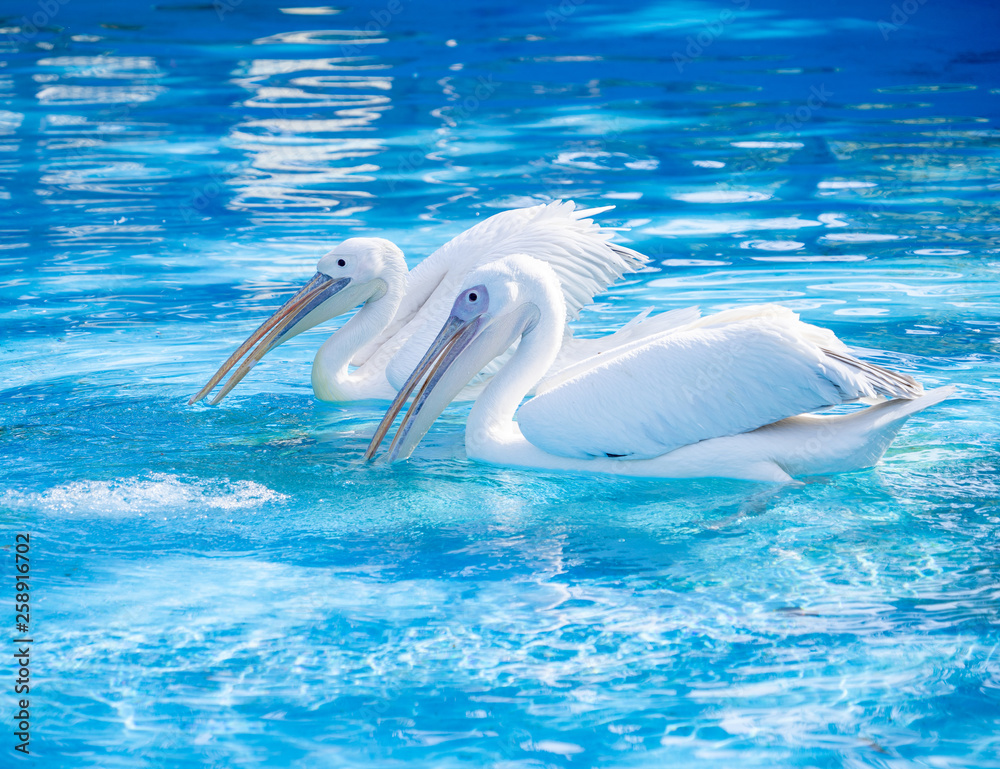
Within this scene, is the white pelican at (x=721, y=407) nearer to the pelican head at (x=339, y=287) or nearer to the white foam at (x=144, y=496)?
the white foam at (x=144, y=496)

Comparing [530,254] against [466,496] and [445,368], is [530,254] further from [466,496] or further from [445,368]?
[466,496]

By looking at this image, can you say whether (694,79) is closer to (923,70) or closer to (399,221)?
(923,70)

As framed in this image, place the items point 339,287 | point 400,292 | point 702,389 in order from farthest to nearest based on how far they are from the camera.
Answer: point 400,292 < point 339,287 < point 702,389

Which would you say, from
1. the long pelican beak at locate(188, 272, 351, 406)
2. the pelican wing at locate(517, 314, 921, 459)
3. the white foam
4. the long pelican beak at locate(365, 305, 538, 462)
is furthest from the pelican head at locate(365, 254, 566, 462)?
the long pelican beak at locate(188, 272, 351, 406)

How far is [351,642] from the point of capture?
3.13m

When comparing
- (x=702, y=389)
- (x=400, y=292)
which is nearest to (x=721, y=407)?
(x=702, y=389)

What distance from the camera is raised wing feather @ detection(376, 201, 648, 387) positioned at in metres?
5.13

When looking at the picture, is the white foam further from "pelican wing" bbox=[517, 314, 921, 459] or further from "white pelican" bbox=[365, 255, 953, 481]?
"pelican wing" bbox=[517, 314, 921, 459]

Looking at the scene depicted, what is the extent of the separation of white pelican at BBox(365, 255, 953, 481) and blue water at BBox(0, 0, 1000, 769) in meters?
0.11

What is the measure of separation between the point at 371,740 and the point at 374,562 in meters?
0.93

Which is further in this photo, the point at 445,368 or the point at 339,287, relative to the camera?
the point at 339,287

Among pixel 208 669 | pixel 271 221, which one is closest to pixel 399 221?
pixel 271 221

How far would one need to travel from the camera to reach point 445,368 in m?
4.38

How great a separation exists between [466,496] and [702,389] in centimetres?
86
